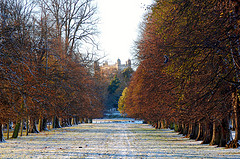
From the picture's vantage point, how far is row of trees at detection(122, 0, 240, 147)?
11.4 m

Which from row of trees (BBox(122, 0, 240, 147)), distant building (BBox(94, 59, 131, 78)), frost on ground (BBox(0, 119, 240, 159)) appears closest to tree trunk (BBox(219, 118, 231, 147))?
row of trees (BBox(122, 0, 240, 147))

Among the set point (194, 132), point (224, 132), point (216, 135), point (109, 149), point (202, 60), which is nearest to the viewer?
point (202, 60)

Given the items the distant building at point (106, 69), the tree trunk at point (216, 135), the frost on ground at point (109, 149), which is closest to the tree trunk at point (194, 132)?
the frost on ground at point (109, 149)

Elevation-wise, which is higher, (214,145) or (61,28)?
(61,28)

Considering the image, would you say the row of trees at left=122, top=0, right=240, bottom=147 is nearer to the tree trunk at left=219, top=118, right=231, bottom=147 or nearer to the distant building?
the tree trunk at left=219, top=118, right=231, bottom=147

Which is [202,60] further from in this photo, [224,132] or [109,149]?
[224,132]

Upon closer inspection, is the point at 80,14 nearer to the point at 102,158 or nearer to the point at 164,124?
the point at 164,124

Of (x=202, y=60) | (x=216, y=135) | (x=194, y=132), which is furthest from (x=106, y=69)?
(x=202, y=60)

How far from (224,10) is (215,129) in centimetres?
1154

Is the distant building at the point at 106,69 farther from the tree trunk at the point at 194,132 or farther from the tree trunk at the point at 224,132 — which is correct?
the tree trunk at the point at 224,132

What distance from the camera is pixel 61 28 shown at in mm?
42219

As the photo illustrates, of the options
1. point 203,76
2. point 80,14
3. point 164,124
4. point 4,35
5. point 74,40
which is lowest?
point 164,124

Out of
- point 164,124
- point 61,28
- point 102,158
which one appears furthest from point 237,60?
point 164,124

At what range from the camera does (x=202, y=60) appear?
12977 mm
